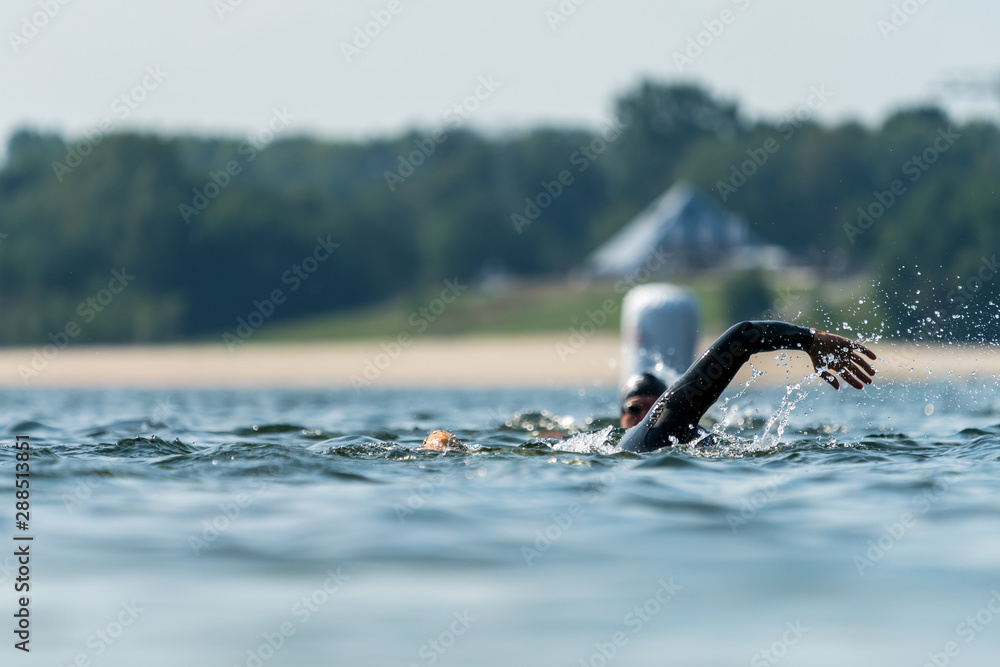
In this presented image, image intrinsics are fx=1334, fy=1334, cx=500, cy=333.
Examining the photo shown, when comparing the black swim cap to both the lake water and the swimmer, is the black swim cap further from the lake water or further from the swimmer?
the swimmer

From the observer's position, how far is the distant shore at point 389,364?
4481 cm

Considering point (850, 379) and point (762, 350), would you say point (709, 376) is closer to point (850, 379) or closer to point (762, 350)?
point (762, 350)

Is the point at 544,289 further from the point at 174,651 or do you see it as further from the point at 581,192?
the point at 174,651

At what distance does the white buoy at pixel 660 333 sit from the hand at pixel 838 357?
1217 centimetres

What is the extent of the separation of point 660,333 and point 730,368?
12.6 meters

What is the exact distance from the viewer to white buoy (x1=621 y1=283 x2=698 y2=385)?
21.7 meters

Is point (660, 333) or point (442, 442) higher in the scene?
point (660, 333)

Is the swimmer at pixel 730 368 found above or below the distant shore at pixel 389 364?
above

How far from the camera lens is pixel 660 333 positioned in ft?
71.3

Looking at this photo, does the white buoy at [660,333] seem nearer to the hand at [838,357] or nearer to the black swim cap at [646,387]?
the black swim cap at [646,387]

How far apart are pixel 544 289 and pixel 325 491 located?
222 ft

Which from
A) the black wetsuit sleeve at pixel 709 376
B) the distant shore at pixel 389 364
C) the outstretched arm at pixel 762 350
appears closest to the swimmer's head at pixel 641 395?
the black wetsuit sleeve at pixel 709 376

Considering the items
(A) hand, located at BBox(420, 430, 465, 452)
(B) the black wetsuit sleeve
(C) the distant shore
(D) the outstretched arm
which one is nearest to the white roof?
(C) the distant shore

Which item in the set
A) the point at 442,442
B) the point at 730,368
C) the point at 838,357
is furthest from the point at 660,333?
the point at 838,357
